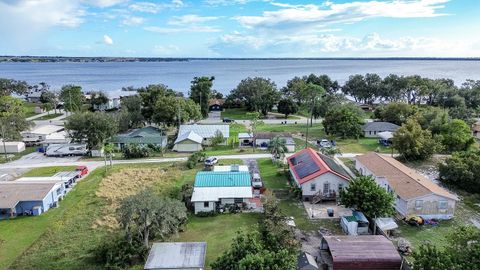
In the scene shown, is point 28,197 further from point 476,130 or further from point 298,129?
point 476,130

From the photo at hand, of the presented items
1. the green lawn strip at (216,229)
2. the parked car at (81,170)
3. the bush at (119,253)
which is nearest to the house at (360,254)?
the green lawn strip at (216,229)

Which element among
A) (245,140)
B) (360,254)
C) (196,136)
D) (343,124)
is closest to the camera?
(360,254)

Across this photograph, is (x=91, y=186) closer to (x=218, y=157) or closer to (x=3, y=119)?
(x=218, y=157)

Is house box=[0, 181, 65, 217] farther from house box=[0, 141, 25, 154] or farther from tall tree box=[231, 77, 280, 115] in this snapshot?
tall tree box=[231, 77, 280, 115]

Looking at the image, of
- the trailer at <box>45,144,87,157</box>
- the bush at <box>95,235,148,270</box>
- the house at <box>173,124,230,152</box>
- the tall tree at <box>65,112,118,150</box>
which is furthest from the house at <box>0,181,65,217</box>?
the house at <box>173,124,230,152</box>

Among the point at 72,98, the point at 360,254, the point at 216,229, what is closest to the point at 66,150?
the point at 216,229

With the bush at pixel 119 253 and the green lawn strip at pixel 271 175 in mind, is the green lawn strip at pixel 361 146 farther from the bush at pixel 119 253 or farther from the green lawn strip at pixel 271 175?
the bush at pixel 119 253
